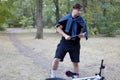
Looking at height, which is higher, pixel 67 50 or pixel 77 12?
pixel 77 12

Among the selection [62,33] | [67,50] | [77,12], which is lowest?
[67,50]

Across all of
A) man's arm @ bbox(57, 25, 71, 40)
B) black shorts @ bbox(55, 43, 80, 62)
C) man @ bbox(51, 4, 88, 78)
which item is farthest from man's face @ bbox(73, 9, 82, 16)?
black shorts @ bbox(55, 43, 80, 62)

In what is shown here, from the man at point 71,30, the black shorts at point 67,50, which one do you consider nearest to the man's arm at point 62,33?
the man at point 71,30

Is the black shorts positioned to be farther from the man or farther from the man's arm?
the man's arm

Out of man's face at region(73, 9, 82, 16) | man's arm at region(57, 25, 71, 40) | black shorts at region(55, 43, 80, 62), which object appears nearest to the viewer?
man's arm at region(57, 25, 71, 40)

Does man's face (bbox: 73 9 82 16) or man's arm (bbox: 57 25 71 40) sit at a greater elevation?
man's face (bbox: 73 9 82 16)

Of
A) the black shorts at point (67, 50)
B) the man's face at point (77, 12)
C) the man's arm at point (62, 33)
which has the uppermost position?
the man's face at point (77, 12)

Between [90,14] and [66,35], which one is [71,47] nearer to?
[66,35]

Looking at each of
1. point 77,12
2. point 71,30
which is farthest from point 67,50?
point 77,12

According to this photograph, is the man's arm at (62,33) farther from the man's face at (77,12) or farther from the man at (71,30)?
the man's face at (77,12)

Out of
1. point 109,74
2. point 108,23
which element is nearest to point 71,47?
point 109,74

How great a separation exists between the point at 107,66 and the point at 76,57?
14.2ft

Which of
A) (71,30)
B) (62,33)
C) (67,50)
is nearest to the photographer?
(62,33)

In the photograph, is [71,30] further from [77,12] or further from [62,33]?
[77,12]
